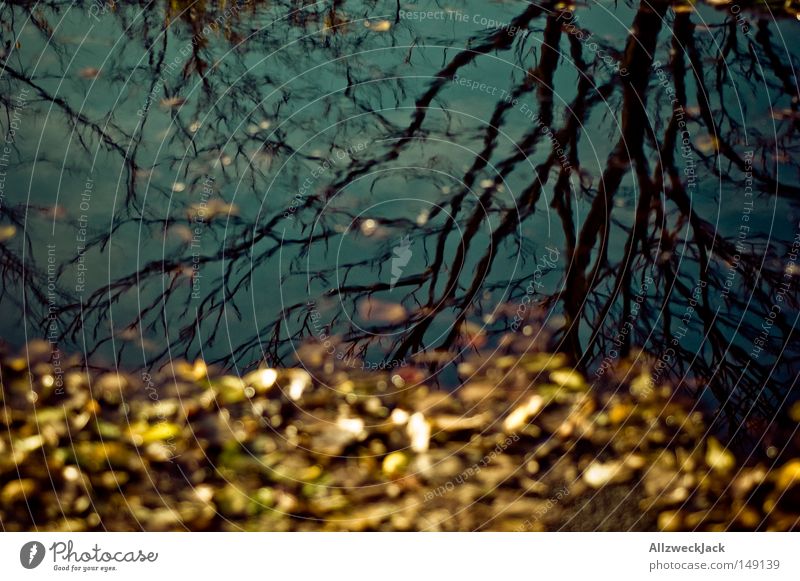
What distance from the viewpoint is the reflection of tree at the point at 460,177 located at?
159 centimetres

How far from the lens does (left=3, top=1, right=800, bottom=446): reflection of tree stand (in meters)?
1.59

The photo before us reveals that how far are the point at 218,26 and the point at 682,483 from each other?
1.64 meters

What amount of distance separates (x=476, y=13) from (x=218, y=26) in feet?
2.16

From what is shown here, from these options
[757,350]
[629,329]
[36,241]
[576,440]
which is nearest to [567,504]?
[576,440]

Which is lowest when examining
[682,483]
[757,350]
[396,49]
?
[682,483]

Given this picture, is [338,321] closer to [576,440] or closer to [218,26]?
[576,440]

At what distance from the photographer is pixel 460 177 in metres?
1.65

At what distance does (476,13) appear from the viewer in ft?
5.42

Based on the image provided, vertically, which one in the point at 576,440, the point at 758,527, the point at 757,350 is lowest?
→ the point at 758,527

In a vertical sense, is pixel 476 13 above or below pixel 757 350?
above
